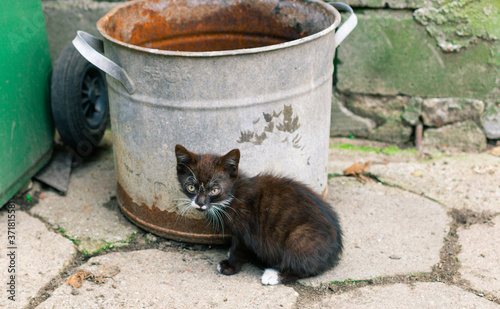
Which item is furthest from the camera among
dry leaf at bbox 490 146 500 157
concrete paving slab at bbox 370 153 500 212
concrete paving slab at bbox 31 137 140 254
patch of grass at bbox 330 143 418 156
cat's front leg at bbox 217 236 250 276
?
patch of grass at bbox 330 143 418 156

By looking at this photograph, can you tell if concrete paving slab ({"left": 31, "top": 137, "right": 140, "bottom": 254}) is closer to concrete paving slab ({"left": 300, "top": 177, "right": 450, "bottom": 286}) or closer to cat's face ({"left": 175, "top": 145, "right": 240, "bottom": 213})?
cat's face ({"left": 175, "top": 145, "right": 240, "bottom": 213})

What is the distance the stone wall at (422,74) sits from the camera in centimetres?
351

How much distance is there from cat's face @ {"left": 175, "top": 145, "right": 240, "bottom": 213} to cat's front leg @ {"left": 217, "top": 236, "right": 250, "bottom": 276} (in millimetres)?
256

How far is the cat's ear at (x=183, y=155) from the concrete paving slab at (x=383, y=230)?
81cm

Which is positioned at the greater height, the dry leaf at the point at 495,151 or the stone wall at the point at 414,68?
the stone wall at the point at 414,68

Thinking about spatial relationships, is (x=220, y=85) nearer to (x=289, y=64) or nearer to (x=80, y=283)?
(x=289, y=64)

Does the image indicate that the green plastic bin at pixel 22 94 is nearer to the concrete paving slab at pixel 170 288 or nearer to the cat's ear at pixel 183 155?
the concrete paving slab at pixel 170 288

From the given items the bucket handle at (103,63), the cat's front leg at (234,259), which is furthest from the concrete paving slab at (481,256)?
the bucket handle at (103,63)

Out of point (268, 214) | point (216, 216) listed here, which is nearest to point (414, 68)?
point (268, 214)

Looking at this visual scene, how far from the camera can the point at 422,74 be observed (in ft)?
12.0

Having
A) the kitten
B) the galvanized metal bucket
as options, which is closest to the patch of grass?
the galvanized metal bucket

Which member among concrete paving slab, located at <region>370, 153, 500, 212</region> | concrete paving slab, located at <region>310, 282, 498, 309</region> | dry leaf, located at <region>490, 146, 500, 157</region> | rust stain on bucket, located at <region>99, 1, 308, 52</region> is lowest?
concrete paving slab, located at <region>370, 153, 500, 212</region>

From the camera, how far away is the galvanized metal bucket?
2445 mm

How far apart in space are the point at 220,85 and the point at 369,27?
161 centimetres
